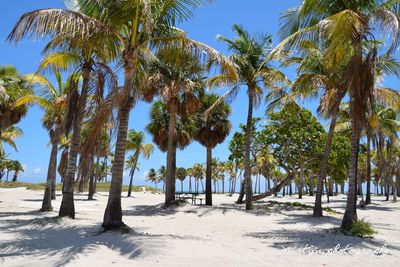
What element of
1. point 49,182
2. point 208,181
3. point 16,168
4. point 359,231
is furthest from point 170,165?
point 16,168

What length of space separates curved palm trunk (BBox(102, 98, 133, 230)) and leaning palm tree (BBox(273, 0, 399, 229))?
16.8 feet

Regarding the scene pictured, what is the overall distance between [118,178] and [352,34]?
8117mm

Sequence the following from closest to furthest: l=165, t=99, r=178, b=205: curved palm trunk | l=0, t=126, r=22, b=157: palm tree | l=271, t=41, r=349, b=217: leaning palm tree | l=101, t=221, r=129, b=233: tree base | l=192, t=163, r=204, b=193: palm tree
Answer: l=101, t=221, r=129, b=233: tree base < l=271, t=41, r=349, b=217: leaning palm tree < l=165, t=99, r=178, b=205: curved palm trunk < l=0, t=126, r=22, b=157: palm tree < l=192, t=163, r=204, b=193: palm tree

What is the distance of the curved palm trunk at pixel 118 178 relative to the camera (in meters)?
11.1

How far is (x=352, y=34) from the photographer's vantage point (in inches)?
453

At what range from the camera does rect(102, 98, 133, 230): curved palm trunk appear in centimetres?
1110

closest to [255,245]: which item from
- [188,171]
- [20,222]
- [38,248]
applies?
[38,248]

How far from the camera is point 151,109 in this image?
28109mm

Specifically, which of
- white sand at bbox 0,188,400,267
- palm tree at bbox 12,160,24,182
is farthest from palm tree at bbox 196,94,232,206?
palm tree at bbox 12,160,24,182

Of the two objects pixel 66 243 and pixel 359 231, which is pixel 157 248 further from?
pixel 359 231

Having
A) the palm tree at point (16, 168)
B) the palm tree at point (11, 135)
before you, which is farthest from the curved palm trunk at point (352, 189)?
the palm tree at point (16, 168)

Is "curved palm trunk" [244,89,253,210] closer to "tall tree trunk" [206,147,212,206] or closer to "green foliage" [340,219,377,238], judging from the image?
"tall tree trunk" [206,147,212,206]

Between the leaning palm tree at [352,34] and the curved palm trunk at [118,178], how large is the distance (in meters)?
5.11

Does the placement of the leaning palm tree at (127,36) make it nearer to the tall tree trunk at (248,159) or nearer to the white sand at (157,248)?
the white sand at (157,248)
